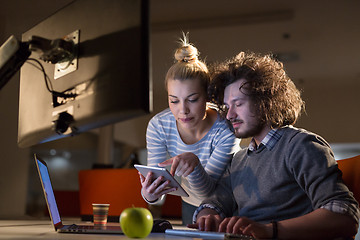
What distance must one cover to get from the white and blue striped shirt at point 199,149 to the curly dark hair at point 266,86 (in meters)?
0.26

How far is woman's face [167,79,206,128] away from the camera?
1.80 metres

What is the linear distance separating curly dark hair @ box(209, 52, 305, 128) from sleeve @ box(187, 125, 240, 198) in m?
0.25

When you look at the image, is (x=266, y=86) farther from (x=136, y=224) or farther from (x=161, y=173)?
(x=136, y=224)

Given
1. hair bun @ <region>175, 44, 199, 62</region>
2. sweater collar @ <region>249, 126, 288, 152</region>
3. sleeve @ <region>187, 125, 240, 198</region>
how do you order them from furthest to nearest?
hair bun @ <region>175, 44, 199, 62</region>
sleeve @ <region>187, 125, 240, 198</region>
sweater collar @ <region>249, 126, 288, 152</region>

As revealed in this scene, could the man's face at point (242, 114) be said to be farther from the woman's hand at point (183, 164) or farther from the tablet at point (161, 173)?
the tablet at point (161, 173)

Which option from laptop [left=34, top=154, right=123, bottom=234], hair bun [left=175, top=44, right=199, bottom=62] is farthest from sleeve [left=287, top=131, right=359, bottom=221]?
hair bun [left=175, top=44, right=199, bottom=62]

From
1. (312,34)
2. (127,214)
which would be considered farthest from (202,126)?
(312,34)

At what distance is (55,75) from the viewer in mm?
1020

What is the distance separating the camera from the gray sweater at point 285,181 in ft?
3.82

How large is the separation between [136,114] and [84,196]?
1861 millimetres

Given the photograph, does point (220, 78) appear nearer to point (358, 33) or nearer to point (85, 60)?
point (85, 60)

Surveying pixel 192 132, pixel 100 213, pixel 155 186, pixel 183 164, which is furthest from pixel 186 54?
pixel 100 213

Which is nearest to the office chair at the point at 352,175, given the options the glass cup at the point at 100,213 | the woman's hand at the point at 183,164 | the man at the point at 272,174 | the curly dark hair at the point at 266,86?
→ the man at the point at 272,174

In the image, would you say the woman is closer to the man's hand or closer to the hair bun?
the hair bun
